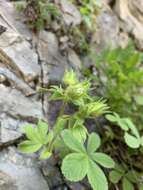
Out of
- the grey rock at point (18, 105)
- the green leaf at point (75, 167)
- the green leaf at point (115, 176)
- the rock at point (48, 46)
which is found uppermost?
the green leaf at point (75, 167)

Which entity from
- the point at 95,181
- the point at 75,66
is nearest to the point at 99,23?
the point at 75,66

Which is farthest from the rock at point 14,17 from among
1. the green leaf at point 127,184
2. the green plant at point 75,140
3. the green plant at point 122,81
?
→ the green leaf at point 127,184

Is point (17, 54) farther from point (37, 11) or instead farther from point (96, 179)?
point (96, 179)

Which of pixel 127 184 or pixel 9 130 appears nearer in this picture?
pixel 9 130

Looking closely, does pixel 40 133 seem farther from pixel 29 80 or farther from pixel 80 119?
pixel 29 80

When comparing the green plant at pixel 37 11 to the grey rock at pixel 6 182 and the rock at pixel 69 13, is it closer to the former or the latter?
the rock at pixel 69 13

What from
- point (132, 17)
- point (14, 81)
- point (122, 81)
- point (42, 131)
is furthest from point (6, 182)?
point (132, 17)
